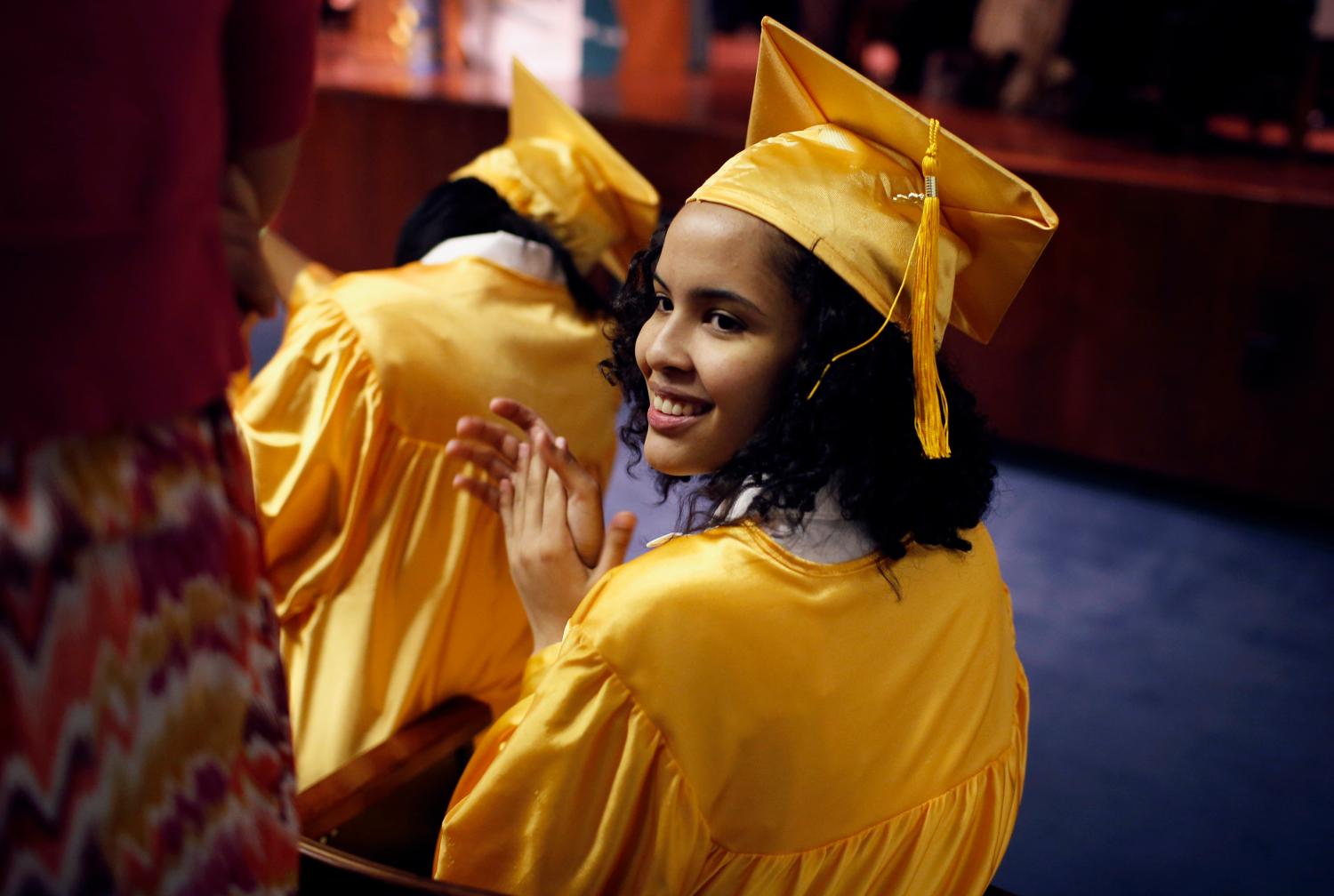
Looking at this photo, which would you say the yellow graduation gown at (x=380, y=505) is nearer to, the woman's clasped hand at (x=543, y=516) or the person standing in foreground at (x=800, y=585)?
the woman's clasped hand at (x=543, y=516)

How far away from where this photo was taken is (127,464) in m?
0.61

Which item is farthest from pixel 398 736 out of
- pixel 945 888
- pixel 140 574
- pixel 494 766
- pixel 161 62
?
pixel 161 62

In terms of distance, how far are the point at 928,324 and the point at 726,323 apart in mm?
178

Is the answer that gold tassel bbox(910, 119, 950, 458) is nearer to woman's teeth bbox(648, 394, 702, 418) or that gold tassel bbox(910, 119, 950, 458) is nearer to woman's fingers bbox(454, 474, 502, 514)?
woman's teeth bbox(648, 394, 702, 418)

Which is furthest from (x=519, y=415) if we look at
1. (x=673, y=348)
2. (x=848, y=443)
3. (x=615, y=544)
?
(x=848, y=443)

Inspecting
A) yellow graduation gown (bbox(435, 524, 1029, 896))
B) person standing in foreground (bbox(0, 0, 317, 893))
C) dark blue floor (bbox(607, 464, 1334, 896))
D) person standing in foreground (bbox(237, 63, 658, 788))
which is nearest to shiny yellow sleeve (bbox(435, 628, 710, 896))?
yellow graduation gown (bbox(435, 524, 1029, 896))

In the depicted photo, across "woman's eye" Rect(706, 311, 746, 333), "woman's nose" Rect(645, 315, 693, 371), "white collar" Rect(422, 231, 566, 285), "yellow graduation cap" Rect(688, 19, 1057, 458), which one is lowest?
"white collar" Rect(422, 231, 566, 285)

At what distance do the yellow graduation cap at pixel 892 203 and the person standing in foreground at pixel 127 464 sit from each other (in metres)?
0.45

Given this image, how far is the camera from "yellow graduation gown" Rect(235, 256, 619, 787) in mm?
1554

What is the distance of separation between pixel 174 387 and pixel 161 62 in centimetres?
16

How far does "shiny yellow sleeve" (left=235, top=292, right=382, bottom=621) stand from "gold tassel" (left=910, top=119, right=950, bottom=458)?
0.79 m

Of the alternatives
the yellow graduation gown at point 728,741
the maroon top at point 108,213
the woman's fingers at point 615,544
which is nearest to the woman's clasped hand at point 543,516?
the woman's fingers at point 615,544

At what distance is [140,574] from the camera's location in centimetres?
62

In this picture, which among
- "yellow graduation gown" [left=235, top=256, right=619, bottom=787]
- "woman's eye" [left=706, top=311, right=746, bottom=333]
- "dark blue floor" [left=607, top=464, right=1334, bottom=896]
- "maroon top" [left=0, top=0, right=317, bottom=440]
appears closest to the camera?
"maroon top" [left=0, top=0, right=317, bottom=440]
